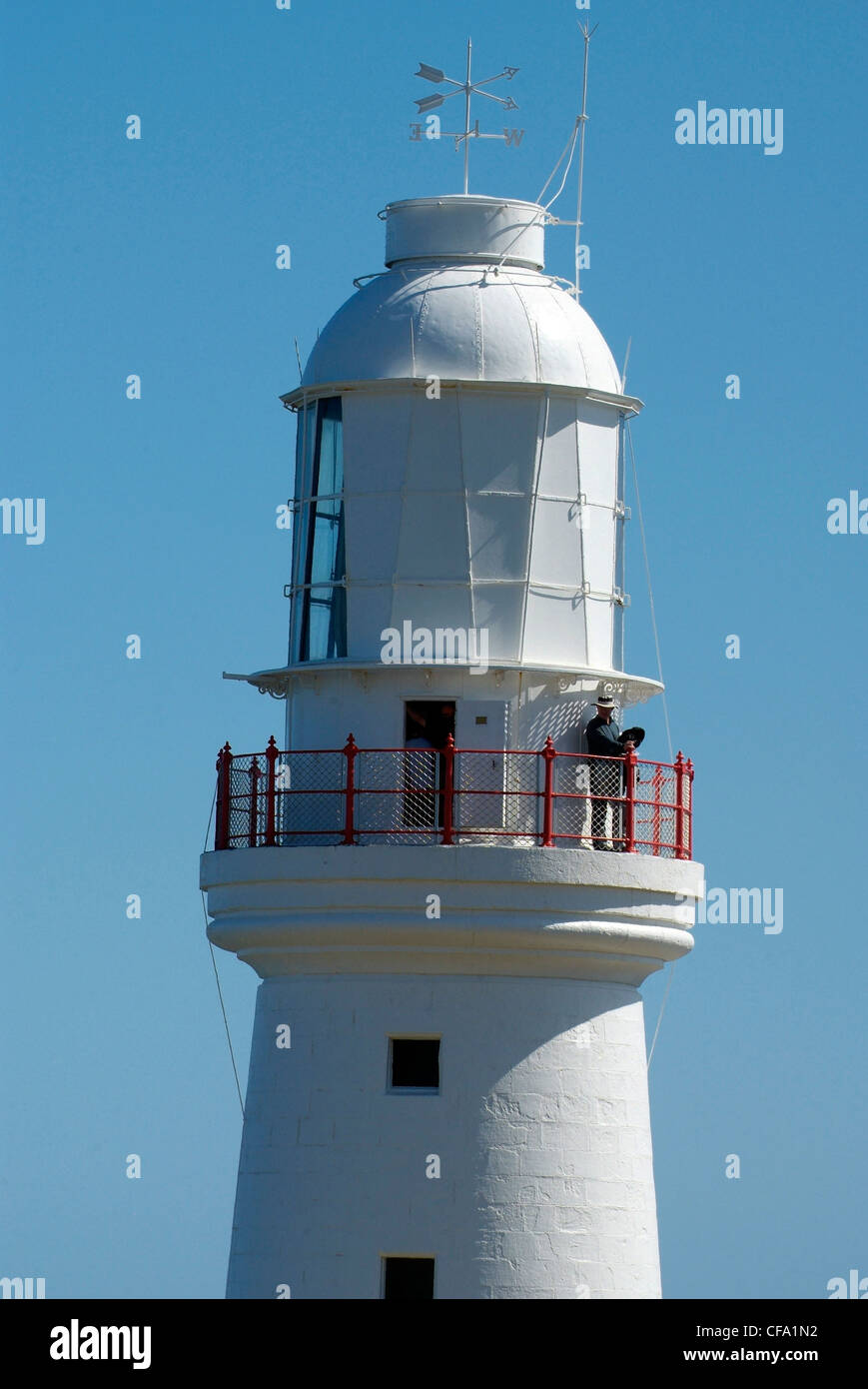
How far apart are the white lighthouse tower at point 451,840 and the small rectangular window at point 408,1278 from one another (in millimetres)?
37

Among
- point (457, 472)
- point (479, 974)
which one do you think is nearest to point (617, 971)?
point (479, 974)

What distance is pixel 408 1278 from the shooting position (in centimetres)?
4888

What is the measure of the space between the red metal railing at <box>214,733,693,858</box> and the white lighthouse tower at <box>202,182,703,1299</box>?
40 millimetres

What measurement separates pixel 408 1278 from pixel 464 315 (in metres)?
10.8

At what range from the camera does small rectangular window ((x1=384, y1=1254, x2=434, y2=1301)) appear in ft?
160

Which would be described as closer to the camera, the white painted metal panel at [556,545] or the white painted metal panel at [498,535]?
the white painted metal panel at [498,535]

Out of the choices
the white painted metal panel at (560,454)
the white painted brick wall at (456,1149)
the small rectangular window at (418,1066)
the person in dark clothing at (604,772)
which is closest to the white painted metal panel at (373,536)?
the white painted metal panel at (560,454)

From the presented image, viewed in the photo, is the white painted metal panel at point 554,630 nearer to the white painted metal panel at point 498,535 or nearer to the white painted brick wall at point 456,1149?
the white painted metal panel at point 498,535

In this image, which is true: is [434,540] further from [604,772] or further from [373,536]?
[604,772]

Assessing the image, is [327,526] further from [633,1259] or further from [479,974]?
[633,1259]

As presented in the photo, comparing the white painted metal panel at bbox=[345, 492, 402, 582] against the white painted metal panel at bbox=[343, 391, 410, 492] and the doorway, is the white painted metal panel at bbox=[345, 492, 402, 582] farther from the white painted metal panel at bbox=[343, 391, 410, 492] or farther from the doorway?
the doorway

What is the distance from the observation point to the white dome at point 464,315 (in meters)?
50.3

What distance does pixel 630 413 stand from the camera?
5150cm
